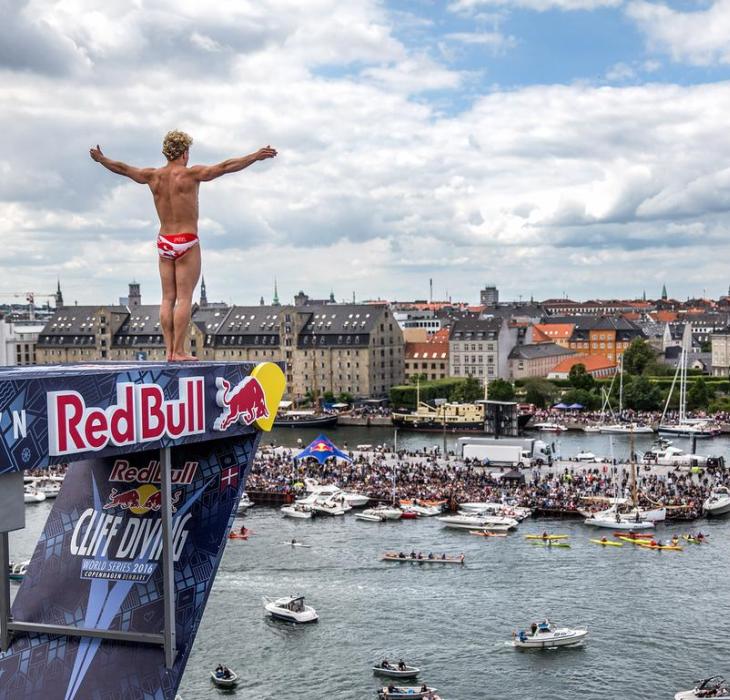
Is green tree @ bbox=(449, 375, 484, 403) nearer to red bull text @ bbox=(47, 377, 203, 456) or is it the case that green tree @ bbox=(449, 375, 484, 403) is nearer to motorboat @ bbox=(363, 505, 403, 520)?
motorboat @ bbox=(363, 505, 403, 520)

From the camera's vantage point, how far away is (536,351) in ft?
450

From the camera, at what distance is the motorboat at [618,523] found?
55.3 m

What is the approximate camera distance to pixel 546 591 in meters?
44.6

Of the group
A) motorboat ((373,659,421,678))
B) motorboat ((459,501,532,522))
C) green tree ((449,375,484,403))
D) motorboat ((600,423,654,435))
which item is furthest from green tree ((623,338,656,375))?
motorboat ((373,659,421,678))

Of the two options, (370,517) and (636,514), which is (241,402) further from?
(370,517)

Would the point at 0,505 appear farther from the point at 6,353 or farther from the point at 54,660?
the point at 6,353

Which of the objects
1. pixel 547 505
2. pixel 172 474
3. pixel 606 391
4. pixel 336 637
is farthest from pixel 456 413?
pixel 172 474

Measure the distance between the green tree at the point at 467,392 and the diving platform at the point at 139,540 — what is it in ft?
319

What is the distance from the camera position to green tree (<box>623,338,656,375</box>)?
13062 centimetres

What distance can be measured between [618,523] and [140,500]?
42.0 meters

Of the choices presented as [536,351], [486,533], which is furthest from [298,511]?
[536,351]

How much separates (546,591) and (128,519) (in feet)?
99.1

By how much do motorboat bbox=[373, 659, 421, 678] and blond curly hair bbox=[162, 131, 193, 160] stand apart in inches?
883

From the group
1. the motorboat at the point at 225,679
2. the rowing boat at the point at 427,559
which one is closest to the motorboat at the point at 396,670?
the motorboat at the point at 225,679
